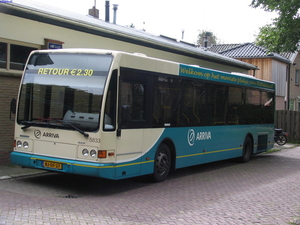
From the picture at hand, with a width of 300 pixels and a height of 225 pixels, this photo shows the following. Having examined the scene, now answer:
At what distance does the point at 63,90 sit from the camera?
832 cm

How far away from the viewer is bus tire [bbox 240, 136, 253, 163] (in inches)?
572

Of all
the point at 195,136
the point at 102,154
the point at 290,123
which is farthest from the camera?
the point at 290,123

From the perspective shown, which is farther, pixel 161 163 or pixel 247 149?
pixel 247 149

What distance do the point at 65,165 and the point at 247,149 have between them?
8.57 metres

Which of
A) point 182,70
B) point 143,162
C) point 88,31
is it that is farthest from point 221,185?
point 88,31

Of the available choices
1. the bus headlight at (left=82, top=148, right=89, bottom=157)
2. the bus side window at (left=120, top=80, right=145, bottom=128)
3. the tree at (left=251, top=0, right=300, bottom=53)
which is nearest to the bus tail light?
the bus headlight at (left=82, top=148, right=89, bottom=157)

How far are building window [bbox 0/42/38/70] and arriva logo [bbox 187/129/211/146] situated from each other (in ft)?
17.0

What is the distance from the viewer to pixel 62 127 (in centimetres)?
819

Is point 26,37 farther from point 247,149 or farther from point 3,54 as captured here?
point 247,149

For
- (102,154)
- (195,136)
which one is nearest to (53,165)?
(102,154)

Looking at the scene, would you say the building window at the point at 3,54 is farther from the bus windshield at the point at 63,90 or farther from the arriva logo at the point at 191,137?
the arriva logo at the point at 191,137

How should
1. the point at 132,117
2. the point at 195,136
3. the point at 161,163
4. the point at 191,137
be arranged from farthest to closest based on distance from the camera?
the point at 195,136, the point at 191,137, the point at 161,163, the point at 132,117

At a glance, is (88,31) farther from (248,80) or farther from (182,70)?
(248,80)

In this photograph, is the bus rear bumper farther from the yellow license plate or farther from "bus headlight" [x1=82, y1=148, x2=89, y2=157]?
"bus headlight" [x1=82, y1=148, x2=89, y2=157]
